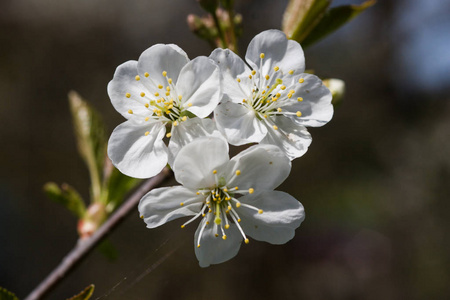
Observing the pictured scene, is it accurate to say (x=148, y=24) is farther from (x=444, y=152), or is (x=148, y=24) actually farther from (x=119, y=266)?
(x=444, y=152)

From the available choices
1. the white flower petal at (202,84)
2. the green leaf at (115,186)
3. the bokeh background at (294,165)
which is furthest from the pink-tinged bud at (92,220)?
the bokeh background at (294,165)

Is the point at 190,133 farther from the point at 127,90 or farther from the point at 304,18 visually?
the point at 304,18

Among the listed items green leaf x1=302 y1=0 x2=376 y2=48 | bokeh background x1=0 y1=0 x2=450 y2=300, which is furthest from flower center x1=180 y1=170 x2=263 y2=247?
bokeh background x1=0 y1=0 x2=450 y2=300

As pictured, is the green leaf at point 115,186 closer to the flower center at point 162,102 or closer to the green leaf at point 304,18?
the flower center at point 162,102

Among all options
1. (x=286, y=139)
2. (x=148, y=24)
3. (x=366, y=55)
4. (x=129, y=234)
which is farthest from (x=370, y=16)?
(x=286, y=139)

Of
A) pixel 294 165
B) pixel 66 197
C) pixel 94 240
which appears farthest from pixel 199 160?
pixel 294 165

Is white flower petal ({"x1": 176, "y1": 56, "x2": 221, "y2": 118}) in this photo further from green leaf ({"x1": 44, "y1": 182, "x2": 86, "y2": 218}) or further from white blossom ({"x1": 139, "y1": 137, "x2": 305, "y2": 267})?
green leaf ({"x1": 44, "y1": 182, "x2": 86, "y2": 218})
